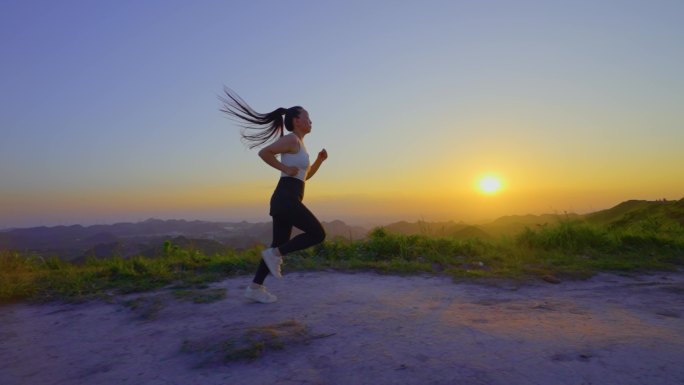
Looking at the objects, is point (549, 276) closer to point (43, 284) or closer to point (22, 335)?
point (22, 335)

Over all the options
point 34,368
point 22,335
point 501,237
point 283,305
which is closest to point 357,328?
point 283,305

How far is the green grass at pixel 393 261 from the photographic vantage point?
530 cm

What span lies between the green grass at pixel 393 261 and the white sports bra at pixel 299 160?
1.48 metres

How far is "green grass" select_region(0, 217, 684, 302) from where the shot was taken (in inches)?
209

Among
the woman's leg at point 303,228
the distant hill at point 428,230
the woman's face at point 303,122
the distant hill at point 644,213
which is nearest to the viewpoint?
the woman's leg at point 303,228

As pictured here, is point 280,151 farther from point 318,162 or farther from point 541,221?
point 541,221

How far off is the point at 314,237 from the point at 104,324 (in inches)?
76.5

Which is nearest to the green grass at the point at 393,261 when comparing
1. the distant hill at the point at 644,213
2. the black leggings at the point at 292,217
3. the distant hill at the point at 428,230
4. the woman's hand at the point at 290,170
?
the distant hill at the point at 428,230

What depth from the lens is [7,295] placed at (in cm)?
489

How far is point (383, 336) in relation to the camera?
3.24 m

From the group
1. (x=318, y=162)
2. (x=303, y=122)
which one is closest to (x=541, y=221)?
(x=318, y=162)

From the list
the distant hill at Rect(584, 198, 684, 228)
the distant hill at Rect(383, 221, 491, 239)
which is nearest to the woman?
the distant hill at Rect(383, 221, 491, 239)

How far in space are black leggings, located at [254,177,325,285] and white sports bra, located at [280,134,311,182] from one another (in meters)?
0.08

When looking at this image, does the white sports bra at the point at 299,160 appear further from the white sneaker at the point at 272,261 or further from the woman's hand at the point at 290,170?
the white sneaker at the point at 272,261
